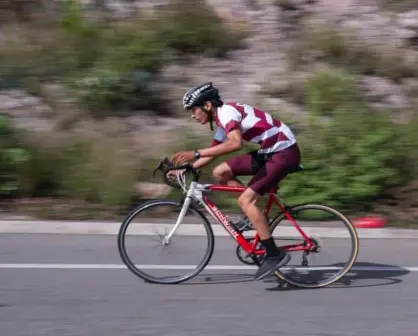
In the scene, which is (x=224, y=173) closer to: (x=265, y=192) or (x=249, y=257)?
(x=265, y=192)

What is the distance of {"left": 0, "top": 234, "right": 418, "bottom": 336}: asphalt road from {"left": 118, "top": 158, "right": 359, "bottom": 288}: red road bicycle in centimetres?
12

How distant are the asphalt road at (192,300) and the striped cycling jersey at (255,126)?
46.7 inches

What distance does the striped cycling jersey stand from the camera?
6434 millimetres

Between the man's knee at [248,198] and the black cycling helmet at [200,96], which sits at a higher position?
the black cycling helmet at [200,96]

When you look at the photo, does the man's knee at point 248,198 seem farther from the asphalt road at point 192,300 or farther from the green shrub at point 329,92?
the green shrub at point 329,92

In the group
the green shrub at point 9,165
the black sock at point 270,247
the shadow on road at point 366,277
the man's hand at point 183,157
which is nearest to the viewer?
the man's hand at point 183,157

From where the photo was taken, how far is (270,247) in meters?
6.68

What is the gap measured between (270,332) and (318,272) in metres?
1.51

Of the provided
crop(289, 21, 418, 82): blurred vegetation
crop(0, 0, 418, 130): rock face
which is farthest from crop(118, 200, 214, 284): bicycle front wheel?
crop(289, 21, 418, 82): blurred vegetation

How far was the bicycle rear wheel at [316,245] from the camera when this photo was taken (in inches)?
271

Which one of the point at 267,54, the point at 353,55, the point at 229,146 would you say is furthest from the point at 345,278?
the point at 267,54

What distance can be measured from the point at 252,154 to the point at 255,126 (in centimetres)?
33

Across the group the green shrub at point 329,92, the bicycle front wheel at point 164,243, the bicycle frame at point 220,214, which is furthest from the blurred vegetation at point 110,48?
the bicycle frame at point 220,214

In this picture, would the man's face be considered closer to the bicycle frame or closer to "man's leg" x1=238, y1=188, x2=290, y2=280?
the bicycle frame
